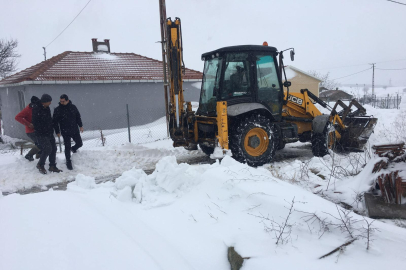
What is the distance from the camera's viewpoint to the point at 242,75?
6605 millimetres

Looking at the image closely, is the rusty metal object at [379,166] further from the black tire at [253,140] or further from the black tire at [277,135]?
the black tire at [277,135]

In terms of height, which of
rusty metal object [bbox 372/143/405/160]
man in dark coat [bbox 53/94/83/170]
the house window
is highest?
the house window

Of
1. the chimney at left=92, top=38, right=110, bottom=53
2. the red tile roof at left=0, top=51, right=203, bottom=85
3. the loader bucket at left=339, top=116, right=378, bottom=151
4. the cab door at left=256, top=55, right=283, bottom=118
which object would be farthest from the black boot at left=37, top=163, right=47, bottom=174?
the chimney at left=92, top=38, right=110, bottom=53

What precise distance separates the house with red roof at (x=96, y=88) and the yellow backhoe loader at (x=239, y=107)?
25.0ft

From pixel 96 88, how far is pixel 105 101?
69cm

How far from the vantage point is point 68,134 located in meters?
6.53

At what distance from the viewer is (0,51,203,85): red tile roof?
1311 centimetres

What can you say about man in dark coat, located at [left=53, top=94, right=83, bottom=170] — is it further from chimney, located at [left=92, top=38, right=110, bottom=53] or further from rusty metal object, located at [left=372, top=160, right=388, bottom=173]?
chimney, located at [left=92, top=38, right=110, bottom=53]

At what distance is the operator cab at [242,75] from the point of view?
256 inches

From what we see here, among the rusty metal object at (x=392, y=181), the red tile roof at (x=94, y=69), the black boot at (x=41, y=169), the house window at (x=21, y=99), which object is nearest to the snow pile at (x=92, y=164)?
the black boot at (x=41, y=169)

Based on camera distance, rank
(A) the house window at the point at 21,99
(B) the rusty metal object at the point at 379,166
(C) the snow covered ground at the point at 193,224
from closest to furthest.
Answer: (C) the snow covered ground at the point at 193,224, (B) the rusty metal object at the point at 379,166, (A) the house window at the point at 21,99

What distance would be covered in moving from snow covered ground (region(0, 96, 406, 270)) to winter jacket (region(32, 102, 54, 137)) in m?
2.37

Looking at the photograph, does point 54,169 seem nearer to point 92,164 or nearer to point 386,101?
point 92,164

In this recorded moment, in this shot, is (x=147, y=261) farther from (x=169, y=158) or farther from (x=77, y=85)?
(x=77, y=85)
